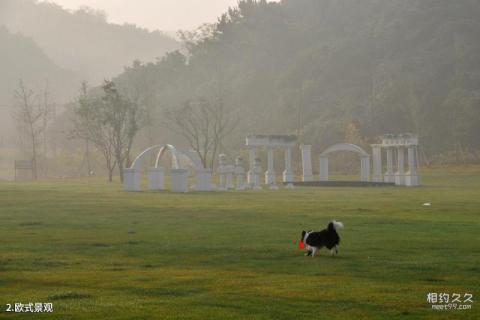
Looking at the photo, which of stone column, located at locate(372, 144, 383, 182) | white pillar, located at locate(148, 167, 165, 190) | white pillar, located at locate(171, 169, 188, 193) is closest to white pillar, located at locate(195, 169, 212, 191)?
white pillar, located at locate(171, 169, 188, 193)

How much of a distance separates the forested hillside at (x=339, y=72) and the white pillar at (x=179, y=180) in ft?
129

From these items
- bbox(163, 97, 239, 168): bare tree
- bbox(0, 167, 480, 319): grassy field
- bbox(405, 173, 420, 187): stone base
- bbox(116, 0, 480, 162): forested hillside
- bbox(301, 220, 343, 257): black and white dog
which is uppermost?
bbox(116, 0, 480, 162): forested hillside

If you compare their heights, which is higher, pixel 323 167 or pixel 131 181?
pixel 323 167

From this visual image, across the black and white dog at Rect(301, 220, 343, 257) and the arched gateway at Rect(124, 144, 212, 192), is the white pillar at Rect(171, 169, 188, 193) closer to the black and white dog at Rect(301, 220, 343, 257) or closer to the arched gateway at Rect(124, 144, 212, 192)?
the arched gateway at Rect(124, 144, 212, 192)

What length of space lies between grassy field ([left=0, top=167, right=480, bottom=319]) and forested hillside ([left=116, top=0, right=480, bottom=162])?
67.9 metres

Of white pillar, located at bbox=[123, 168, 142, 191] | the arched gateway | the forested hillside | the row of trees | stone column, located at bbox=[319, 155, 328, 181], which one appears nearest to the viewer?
the arched gateway

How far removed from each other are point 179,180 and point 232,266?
3988cm

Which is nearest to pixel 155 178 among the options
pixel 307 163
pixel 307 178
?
pixel 307 178

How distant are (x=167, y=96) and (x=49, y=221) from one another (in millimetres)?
103666

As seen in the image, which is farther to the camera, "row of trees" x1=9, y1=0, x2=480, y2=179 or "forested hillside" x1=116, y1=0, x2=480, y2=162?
"forested hillside" x1=116, y1=0, x2=480, y2=162

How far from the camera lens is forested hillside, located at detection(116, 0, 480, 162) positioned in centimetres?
10719

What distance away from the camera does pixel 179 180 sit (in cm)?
5650

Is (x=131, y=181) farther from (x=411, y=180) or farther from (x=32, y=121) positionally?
(x=32, y=121)

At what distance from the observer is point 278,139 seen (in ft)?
242
